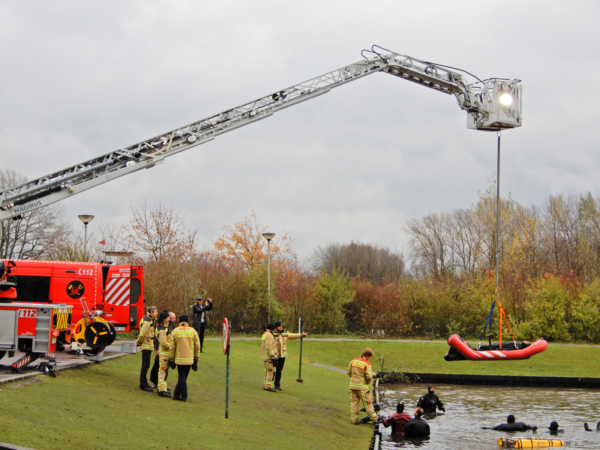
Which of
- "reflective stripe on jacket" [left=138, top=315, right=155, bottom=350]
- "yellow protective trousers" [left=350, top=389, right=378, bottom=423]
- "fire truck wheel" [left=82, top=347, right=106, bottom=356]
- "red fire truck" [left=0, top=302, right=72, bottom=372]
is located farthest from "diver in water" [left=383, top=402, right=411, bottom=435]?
"red fire truck" [left=0, top=302, right=72, bottom=372]

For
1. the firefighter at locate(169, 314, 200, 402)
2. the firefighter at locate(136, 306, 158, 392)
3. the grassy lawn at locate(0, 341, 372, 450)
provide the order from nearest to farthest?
the grassy lawn at locate(0, 341, 372, 450) < the firefighter at locate(169, 314, 200, 402) < the firefighter at locate(136, 306, 158, 392)

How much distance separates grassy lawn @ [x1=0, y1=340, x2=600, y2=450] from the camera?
9.87 m

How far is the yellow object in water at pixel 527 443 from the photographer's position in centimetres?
1475

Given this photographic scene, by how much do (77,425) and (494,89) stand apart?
14.3m

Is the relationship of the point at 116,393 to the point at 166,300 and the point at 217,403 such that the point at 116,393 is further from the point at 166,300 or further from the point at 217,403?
the point at 166,300

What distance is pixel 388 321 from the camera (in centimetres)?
4134

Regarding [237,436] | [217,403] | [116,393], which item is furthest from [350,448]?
[116,393]

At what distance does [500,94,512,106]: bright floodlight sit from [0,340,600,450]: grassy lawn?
983 cm

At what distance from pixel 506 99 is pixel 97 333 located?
12.9 m

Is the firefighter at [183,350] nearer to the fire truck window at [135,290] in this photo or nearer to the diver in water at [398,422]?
the diver in water at [398,422]

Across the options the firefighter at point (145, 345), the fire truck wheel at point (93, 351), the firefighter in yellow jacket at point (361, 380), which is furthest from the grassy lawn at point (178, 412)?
→ the firefighter in yellow jacket at point (361, 380)

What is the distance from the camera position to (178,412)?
1283 centimetres

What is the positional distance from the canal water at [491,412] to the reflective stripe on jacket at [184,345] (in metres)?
4.94

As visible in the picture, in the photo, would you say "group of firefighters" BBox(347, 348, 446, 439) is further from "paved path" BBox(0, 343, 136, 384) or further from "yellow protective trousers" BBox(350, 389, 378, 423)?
"paved path" BBox(0, 343, 136, 384)
